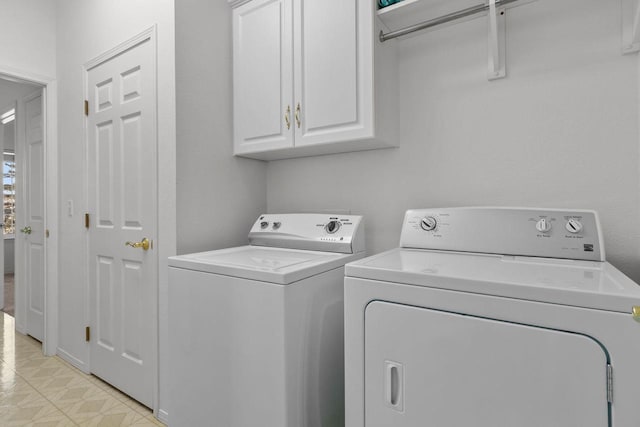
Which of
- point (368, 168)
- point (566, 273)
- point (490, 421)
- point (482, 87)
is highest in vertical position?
point (482, 87)

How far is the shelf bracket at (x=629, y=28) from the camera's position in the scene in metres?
1.20

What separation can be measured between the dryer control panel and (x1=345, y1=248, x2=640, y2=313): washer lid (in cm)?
5

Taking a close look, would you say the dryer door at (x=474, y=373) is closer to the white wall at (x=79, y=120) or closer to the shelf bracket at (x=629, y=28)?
the shelf bracket at (x=629, y=28)

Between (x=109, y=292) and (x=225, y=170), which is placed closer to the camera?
(x=225, y=170)

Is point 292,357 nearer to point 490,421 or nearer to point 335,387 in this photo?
point 335,387

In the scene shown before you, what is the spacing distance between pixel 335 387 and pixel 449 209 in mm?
900

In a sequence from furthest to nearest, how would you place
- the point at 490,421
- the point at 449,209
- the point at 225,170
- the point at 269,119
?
the point at 225,170, the point at 269,119, the point at 449,209, the point at 490,421

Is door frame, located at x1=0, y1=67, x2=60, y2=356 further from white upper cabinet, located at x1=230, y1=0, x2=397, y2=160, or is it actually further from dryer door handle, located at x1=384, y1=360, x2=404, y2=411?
dryer door handle, located at x1=384, y1=360, x2=404, y2=411

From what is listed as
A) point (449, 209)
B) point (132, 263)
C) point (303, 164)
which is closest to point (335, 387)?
point (449, 209)

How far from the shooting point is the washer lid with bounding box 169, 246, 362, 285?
1.22m

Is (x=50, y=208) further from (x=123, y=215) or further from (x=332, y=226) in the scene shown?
(x=332, y=226)

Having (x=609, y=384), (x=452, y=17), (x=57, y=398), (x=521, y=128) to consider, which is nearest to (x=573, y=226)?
(x=521, y=128)

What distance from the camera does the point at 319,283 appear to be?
4.41 feet

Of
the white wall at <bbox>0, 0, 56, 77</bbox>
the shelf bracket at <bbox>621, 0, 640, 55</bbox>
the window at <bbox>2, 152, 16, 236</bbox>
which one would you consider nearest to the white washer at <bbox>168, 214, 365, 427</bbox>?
the shelf bracket at <bbox>621, 0, 640, 55</bbox>
